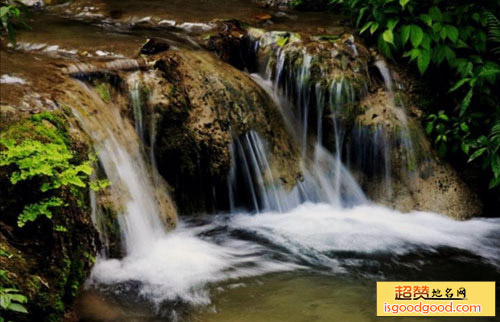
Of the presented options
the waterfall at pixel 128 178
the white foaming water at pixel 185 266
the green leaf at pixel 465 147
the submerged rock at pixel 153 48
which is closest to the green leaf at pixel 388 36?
the green leaf at pixel 465 147

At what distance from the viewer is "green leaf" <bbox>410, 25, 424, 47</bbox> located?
668cm

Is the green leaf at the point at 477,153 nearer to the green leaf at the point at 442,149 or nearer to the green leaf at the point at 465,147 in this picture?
the green leaf at the point at 465,147

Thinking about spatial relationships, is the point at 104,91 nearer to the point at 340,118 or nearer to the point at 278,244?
the point at 278,244

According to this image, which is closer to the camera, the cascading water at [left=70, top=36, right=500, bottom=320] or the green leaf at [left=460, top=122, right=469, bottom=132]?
the cascading water at [left=70, top=36, right=500, bottom=320]

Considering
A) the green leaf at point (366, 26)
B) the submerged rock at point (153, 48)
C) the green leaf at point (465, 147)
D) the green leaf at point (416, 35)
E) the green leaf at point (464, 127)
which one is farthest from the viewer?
the green leaf at point (366, 26)

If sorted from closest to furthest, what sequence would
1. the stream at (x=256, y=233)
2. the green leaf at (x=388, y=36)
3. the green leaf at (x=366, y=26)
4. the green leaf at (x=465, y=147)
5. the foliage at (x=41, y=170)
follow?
the foliage at (x=41, y=170) → the stream at (x=256, y=233) → the green leaf at (x=465, y=147) → the green leaf at (x=388, y=36) → the green leaf at (x=366, y=26)

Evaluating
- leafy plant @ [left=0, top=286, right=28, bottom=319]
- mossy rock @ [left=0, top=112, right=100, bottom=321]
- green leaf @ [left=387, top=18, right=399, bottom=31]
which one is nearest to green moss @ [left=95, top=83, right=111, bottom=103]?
mossy rock @ [left=0, top=112, right=100, bottom=321]

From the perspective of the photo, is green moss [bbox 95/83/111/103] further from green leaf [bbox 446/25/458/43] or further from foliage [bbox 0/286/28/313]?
green leaf [bbox 446/25/458/43]

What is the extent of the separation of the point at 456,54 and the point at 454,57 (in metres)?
0.33

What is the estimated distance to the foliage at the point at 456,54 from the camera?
653 centimetres

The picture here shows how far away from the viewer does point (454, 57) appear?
21.9 feet

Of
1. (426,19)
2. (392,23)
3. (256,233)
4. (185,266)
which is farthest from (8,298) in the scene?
(426,19)

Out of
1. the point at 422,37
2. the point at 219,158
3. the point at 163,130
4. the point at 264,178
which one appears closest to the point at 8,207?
the point at 163,130

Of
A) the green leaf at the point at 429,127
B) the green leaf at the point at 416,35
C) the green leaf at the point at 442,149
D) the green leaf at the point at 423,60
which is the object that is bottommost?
the green leaf at the point at 442,149
